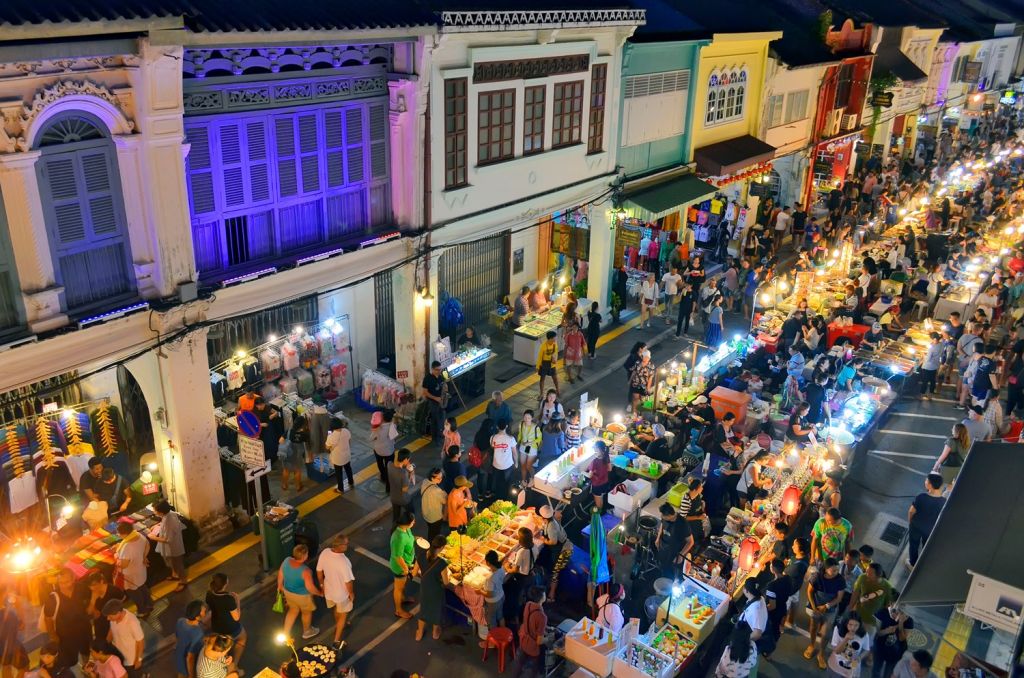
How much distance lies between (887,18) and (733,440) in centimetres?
2828

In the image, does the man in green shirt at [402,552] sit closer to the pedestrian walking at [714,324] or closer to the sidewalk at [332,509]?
the sidewalk at [332,509]

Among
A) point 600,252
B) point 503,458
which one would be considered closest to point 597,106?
point 600,252

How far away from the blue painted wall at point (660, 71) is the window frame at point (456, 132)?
5.90 meters

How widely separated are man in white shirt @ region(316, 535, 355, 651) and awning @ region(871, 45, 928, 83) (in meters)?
31.1

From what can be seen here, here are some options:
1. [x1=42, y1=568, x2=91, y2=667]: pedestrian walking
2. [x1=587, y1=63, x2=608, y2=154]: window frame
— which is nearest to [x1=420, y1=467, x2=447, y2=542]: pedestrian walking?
[x1=42, y1=568, x2=91, y2=667]: pedestrian walking

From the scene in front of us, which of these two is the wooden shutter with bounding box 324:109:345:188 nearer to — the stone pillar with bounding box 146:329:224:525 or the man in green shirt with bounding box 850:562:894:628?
the stone pillar with bounding box 146:329:224:525

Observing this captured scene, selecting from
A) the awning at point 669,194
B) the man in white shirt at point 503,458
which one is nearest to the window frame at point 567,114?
the awning at point 669,194

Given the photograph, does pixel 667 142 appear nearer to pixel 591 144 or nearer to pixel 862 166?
pixel 591 144

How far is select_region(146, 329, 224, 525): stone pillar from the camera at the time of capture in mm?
12258

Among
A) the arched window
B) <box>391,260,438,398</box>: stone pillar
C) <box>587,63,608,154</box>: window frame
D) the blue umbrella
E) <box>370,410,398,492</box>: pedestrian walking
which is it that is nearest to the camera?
the arched window

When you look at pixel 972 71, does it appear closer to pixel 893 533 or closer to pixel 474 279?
pixel 474 279

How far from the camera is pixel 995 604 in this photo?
24.5 ft

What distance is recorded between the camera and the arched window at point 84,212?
34.9 ft

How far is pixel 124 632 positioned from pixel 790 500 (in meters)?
9.44
